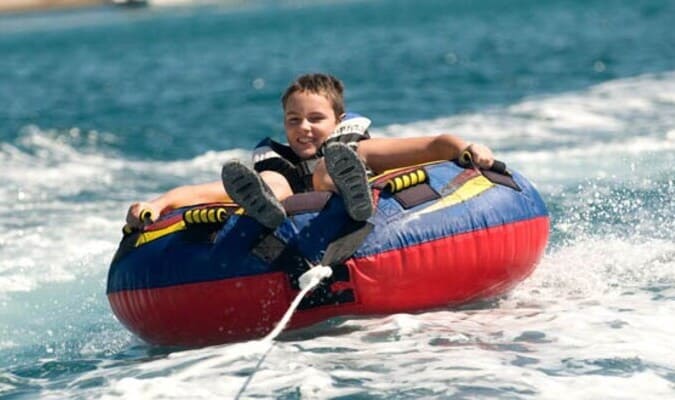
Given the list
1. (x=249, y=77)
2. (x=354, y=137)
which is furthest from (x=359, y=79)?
(x=354, y=137)

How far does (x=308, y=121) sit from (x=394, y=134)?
698 centimetres

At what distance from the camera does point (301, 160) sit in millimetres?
5203

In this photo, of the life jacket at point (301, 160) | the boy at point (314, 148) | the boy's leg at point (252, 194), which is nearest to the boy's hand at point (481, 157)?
the boy at point (314, 148)

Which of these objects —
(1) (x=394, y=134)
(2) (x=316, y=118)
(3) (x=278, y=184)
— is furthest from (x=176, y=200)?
(1) (x=394, y=134)

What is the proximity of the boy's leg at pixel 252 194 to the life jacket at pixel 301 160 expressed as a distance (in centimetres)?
71

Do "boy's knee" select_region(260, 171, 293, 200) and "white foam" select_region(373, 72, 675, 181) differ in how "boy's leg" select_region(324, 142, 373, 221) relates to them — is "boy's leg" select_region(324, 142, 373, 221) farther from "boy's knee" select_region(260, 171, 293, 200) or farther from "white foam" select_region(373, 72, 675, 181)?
"white foam" select_region(373, 72, 675, 181)

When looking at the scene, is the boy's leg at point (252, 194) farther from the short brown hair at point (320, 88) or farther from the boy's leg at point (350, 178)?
the short brown hair at point (320, 88)

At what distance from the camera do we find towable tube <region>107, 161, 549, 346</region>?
14.8ft

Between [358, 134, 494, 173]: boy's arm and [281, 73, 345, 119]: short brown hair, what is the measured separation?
0.18 meters

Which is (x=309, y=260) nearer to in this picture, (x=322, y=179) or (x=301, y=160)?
(x=322, y=179)

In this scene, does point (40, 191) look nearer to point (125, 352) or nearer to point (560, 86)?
point (125, 352)

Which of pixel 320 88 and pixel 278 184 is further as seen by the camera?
pixel 320 88

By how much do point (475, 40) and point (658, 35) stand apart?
4.33 meters

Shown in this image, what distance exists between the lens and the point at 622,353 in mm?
4309
